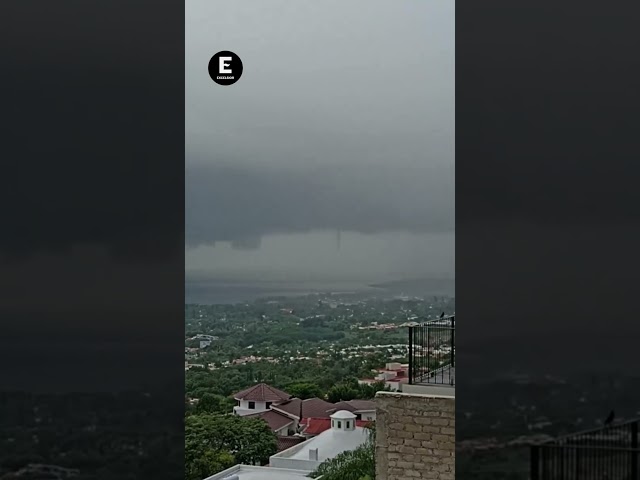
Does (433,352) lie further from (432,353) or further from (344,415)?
(344,415)

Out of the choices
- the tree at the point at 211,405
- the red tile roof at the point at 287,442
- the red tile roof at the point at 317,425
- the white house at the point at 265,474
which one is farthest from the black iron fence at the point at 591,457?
the tree at the point at 211,405

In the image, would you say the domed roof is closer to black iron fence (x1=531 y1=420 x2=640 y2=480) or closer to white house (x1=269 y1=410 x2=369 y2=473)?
white house (x1=269 y1=410 x2=369 y2=473)

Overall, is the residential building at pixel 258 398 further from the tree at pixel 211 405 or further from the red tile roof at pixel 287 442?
the red tile roof at pixel 287 442

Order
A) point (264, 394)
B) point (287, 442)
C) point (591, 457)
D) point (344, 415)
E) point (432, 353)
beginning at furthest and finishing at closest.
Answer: point (264, 394) → point (287, 442) → point (344, 415) → point (432, 353) → point (591, 457)

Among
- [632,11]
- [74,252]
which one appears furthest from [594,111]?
[74,252]

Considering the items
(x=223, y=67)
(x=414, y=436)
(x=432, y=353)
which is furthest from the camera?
(x=223, y=67)

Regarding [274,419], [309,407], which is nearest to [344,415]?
Result: [309,407]
